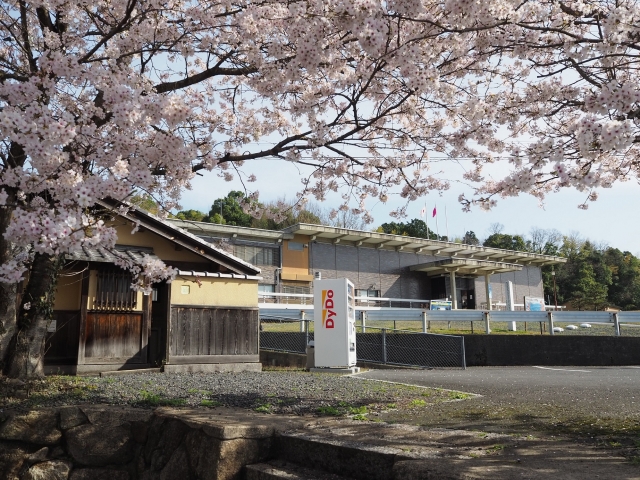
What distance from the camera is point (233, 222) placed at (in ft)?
163

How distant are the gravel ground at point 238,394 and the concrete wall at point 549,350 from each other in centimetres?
594

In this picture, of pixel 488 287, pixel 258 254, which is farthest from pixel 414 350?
pixel 488 287

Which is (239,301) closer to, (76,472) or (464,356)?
(464,356)

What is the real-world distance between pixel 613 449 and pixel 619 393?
4623 millimetres

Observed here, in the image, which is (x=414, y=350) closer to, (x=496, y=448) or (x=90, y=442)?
(x=90, y=442)

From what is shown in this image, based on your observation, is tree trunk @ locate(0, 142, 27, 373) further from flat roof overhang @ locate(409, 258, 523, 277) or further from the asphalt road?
flat roof overhang @ locate(409, 258, 523, 277)

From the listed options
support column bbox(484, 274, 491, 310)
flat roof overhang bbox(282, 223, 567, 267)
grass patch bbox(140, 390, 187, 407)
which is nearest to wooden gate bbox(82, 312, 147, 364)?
grass patch bbox(140, 390, 187, 407)

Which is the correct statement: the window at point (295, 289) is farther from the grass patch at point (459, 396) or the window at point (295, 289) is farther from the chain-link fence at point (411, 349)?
the grass patch at point (459, 396)

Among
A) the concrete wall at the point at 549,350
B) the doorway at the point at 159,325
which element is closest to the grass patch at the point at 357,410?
the doorway at the point at 159,325

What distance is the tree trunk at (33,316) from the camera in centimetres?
838

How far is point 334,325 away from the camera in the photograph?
1306 centimetres

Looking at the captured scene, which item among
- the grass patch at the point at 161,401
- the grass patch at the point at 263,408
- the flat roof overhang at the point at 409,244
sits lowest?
the grass patch at the point at 263,408

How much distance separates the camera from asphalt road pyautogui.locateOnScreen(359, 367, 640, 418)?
7504mm

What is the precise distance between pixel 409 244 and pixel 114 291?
2760cm
